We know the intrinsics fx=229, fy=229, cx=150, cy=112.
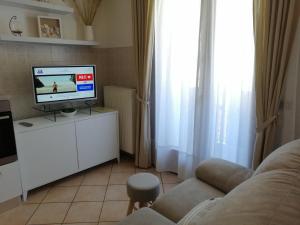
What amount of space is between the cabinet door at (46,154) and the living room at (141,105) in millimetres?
11

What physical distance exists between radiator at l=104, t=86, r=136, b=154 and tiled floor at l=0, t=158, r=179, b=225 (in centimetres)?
37

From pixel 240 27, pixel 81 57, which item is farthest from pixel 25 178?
pixel 240 27

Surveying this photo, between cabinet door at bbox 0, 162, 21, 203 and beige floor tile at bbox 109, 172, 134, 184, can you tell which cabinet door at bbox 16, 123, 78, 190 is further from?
beige floor tile at bbox 109, 172, 134, 184

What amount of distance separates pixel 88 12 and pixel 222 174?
2.59 metres

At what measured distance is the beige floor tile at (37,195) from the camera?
2271 millimetres

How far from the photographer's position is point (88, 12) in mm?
3004

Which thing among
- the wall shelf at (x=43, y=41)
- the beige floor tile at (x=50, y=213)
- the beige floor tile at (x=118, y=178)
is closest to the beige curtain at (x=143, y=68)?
the beige floor tile at (x=118, y=178)

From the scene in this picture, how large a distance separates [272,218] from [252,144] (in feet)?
4.82

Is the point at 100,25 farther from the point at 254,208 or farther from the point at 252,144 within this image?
the point at 254,208

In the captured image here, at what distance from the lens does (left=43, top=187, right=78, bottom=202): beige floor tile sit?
2.28m

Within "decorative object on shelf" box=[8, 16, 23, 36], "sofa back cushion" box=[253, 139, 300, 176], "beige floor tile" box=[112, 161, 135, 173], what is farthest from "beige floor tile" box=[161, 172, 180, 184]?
"decorative object on shelf" box=[8, 16, 23, 36]

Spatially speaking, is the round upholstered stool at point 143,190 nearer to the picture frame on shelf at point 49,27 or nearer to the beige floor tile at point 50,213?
the beige floor tile at point 50,213

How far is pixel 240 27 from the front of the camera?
190 cm

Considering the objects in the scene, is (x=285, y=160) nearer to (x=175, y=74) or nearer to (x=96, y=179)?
(x=175, y=74)
